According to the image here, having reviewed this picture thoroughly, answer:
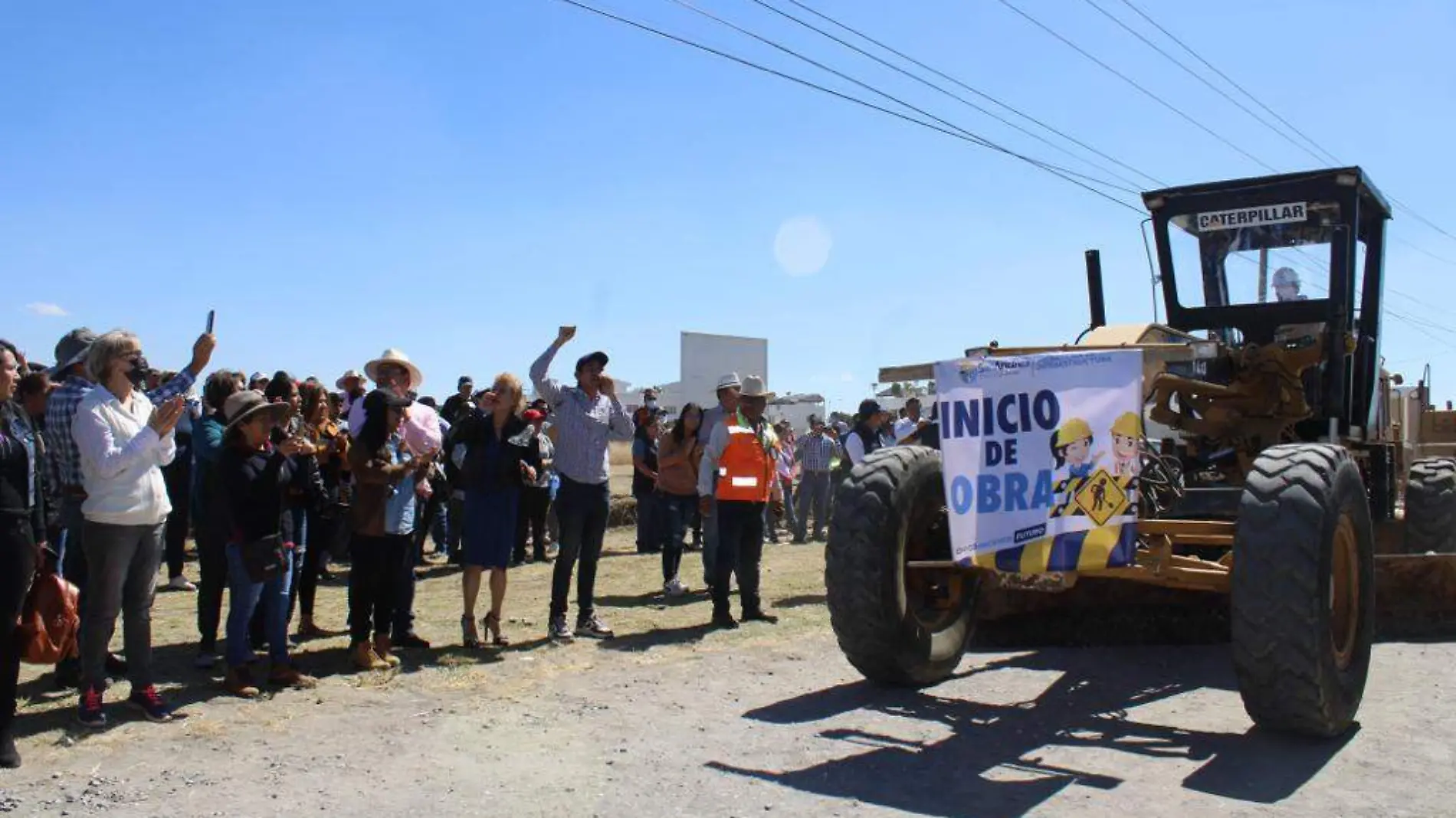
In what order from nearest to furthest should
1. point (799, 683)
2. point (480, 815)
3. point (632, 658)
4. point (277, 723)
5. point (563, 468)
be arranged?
1. point (480, 815)
2. point (277, 723)
3. point (799, 683)
4. point (632, 658)
5. point (563, 468)

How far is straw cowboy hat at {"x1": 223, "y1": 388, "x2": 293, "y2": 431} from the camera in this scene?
637 cm

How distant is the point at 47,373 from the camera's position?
281 inches

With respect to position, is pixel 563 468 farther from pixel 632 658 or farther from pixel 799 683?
pixel 799 683

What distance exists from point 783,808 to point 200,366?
3706 mm

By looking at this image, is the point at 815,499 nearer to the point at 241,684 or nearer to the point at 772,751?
the point at 241,684

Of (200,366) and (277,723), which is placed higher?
(200,366)

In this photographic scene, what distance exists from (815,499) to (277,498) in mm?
12099

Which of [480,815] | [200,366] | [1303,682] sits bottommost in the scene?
[480,815]

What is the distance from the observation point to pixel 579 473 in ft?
26.5

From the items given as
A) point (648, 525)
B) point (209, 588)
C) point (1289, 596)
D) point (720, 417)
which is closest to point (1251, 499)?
point (1289, 596)

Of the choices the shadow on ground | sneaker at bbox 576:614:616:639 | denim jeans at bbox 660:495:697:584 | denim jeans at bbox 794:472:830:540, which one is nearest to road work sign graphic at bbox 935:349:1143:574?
the shadow on ground

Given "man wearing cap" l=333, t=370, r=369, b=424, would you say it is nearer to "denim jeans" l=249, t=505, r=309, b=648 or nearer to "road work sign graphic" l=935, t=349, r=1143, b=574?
"denim jeans" l=249, t=505, r=309, b=648

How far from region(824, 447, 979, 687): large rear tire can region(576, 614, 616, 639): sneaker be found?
261cm

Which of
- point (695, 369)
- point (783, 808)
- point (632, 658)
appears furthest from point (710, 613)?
point (695, 369)
